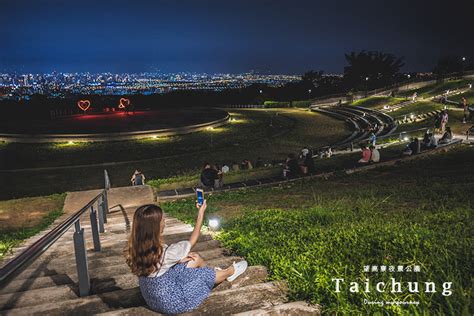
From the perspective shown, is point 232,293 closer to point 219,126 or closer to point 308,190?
point 308,190

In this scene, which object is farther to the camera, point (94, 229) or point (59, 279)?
point (94, 229)

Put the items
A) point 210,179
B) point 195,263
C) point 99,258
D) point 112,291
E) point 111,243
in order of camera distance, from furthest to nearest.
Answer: point 210,179, point 111,243, point 99,258, point 112,291, point 195,263

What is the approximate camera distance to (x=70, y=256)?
5.68 m

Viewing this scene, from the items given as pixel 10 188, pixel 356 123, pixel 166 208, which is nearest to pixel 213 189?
pixel 166 208

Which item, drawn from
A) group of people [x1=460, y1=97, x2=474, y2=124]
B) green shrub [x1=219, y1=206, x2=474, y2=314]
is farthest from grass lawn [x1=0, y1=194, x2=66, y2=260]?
group of people [x1=460, y1=97, x2=474, y2=124]

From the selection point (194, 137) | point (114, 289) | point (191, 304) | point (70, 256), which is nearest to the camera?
point (191, 304)

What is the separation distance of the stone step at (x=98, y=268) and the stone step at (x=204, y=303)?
860 mm

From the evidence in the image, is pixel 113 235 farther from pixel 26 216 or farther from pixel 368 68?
pixel 368 68

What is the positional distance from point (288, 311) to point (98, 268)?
2823 millimetres

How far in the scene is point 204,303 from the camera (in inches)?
139

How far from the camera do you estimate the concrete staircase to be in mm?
3400

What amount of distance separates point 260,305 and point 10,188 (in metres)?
18.1

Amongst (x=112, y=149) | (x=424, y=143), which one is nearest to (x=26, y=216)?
(x=112, y=149)

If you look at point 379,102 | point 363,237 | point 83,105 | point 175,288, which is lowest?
point 363,237
